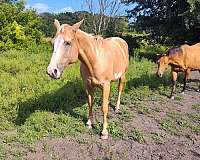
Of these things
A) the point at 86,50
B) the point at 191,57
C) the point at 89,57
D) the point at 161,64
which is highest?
the point at 86,50

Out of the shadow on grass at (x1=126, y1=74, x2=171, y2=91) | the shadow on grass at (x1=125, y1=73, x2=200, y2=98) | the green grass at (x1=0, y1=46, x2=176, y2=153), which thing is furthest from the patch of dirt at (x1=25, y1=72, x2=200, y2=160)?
the shadow on grass at (x1=126, y1=74, x2=171, y2=91)

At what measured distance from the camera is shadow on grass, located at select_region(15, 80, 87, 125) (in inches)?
272

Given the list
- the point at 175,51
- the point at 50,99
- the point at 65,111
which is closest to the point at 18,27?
the point at 50,99

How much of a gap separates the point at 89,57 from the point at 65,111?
1.90 meters

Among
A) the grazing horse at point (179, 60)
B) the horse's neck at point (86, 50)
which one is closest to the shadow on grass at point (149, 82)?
the grazing horse at point (179, 60)

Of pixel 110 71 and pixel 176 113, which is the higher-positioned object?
pixel 110 71

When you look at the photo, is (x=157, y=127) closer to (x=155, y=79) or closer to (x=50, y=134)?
(x=50, y=134)

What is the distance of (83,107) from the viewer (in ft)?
24.1

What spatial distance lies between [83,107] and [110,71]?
5.75ft

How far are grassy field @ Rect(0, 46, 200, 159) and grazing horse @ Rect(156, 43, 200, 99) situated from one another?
64cm

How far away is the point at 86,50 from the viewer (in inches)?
212

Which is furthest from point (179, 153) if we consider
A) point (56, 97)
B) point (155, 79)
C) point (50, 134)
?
point (155, 79)

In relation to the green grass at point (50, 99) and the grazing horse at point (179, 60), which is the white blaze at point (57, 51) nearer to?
the green grass at point (50, 99)

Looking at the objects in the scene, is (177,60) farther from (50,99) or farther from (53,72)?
(53,72)
